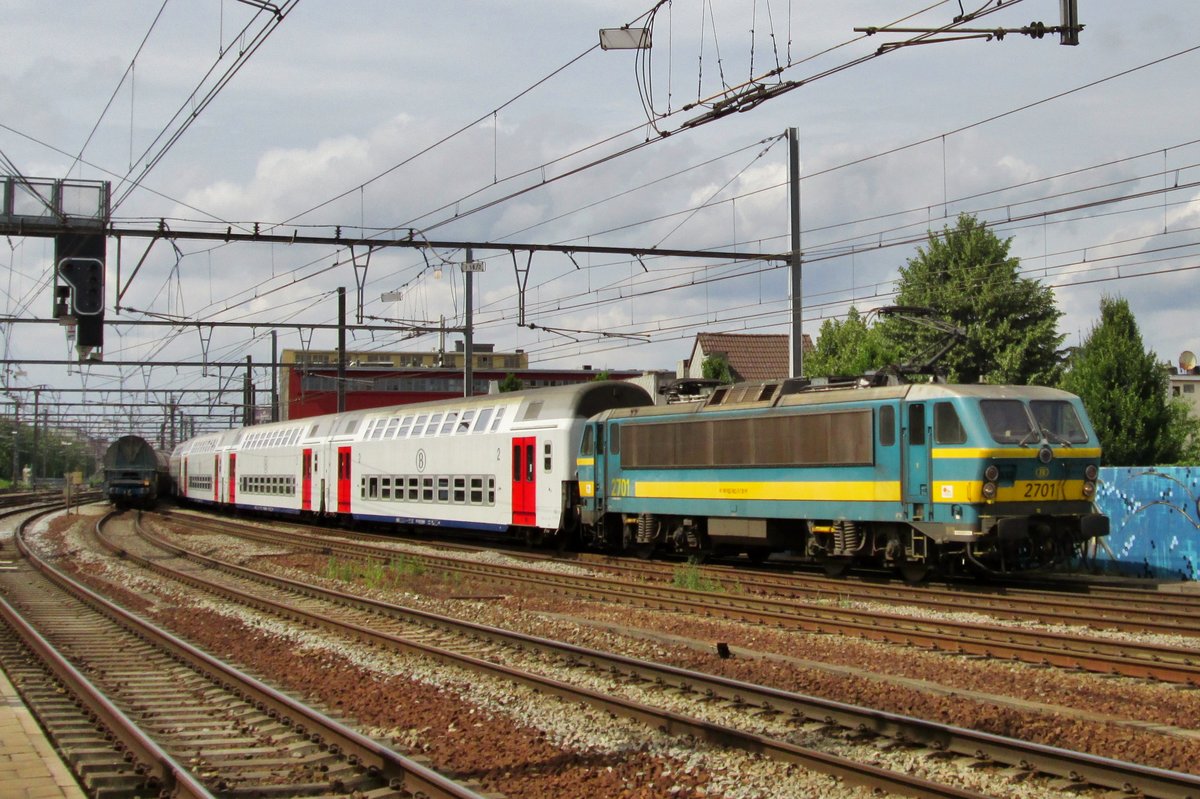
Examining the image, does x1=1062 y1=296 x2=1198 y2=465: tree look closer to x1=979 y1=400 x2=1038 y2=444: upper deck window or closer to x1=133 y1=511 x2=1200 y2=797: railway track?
x1=979 y1=400 x2=1038 y2=444: upper deck window

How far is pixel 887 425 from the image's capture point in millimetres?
17312

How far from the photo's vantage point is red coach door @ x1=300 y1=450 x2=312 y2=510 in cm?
3750

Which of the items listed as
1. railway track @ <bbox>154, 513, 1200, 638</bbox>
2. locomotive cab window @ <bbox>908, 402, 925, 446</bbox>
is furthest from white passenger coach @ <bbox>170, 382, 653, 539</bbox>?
locomotive cab window @ <bbox>908, 402, 925, 446</bbox>

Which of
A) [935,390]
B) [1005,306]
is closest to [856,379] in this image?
[935,390]

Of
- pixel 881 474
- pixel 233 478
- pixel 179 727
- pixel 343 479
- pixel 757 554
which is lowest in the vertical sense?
pixel 179 727

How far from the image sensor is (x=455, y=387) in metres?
90.6

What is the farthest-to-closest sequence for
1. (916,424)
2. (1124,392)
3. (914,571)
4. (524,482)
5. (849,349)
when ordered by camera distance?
(849,349) → (1124,392) → (524,482) → (914,571) → (916,424)

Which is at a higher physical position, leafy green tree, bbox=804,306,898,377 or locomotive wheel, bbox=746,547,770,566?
leafy green tree, bbox=804,306,898,377

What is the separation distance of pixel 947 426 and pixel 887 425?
3.29ft

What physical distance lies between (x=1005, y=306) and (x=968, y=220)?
3927mm

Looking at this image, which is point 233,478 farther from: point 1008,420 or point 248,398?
point 1008,420

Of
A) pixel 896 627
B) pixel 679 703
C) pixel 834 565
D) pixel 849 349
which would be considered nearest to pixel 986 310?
pixel 849 349

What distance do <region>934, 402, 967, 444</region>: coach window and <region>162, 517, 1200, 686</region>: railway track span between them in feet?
8.53

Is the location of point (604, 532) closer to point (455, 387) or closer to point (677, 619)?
point (677, 619)
